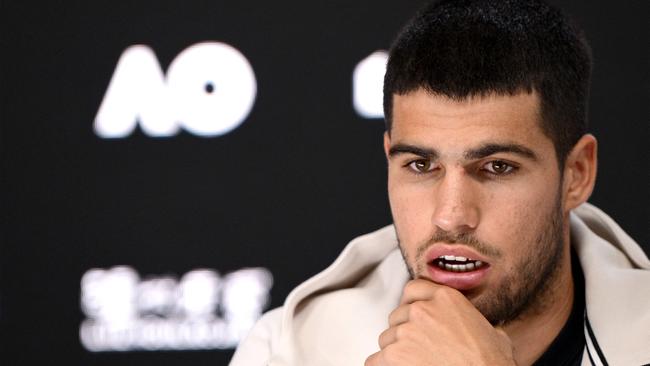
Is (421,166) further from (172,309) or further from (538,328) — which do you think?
(172,309)

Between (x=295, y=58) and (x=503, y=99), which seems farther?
(x=295, y=58)

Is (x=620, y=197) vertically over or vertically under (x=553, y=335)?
over

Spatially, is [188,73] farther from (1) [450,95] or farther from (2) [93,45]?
(1) [450,95]

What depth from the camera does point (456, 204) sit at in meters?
1.35

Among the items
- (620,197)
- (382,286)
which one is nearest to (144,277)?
(382,286)

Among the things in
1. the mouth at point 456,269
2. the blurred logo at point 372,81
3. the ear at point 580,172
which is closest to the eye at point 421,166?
the mouth at point 456,269

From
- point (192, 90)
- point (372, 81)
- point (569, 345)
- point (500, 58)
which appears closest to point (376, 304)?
point (569, 345)

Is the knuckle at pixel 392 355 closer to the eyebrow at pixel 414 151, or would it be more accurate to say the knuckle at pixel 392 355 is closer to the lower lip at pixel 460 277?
the lower lip at pixel 460 277

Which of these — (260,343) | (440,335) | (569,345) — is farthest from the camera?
(260,343)

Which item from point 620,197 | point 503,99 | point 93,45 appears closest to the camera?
point 503,99

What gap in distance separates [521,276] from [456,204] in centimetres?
17

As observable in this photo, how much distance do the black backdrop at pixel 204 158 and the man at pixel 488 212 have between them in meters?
0.81

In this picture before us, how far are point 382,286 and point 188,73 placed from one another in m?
1.00

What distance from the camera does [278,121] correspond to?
238cm
